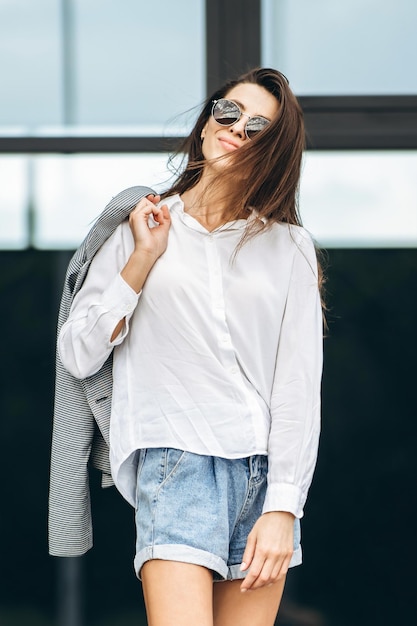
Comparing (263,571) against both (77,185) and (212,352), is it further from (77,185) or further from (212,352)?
(77,185)

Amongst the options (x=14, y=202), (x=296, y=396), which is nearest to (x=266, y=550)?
(x=296, y=396)

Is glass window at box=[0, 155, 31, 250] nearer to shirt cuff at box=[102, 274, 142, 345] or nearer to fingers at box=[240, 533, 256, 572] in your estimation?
shirt cuff at box=[102, 274, 142, 345]

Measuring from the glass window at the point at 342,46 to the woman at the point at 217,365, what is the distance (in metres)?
1.14

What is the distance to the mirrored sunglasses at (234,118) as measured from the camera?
235 cm

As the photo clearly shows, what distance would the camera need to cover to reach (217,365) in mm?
2236

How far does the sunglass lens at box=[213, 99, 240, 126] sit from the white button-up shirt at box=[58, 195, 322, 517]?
0.23 m

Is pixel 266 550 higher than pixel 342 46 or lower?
lower

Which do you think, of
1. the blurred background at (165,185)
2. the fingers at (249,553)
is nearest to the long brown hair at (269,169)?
the fingers at (249,553)

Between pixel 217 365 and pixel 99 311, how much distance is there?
259 millimetres

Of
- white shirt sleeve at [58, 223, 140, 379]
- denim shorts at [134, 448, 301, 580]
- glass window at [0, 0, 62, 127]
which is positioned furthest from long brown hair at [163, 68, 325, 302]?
glass window at [0, 0, 62, 127]

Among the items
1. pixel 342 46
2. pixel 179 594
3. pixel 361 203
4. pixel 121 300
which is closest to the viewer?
pixel 179 594

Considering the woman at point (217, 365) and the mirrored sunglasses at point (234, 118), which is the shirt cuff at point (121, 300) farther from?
the mirrored sunglasses at point (234, 118)

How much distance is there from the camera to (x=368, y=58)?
137 inches

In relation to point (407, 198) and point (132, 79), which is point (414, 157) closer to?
point (407, 198)
